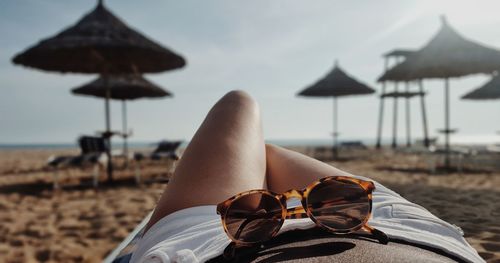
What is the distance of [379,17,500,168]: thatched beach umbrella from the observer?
746 cm

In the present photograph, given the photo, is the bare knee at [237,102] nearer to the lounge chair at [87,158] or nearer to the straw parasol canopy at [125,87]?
Answer: the lounge chair at [87,158]

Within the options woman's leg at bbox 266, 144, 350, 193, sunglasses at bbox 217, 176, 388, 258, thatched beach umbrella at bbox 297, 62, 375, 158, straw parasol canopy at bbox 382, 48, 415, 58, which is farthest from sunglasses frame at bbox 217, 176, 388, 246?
straw parasol canopy at bbox 382, 48, 415, 58

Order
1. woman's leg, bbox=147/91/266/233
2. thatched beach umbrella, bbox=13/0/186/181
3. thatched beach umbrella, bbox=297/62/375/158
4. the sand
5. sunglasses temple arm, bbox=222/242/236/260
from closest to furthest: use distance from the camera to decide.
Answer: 1. sunglasses temple arm, bbox=222/242/236/260
2. woman's leg, bbox=147/91/266/233
3. the sand
4. thatched beach umbrella, bbox=13/0/186/181
5. thatched beach umbrella, bbox=297/62/375/158

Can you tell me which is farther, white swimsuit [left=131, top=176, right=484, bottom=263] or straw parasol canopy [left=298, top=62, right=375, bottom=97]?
straw parasol canopy [left=298, top=62, right=375, bottom=97]

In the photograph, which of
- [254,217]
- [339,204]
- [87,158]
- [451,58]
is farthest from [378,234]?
[451,58]

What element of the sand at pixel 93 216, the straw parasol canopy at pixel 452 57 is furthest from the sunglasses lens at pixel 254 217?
the straw parasol canopy at pixel 452 57

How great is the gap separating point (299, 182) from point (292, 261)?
583 mm

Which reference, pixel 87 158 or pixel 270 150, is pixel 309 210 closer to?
pixel 270 150

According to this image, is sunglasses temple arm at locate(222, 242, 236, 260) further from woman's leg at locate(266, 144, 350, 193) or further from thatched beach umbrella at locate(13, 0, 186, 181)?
thatched beach umbrella at locate(13, 0, 186, 181)

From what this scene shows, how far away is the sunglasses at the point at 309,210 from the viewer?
659 millimetres

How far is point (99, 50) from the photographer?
237 inches

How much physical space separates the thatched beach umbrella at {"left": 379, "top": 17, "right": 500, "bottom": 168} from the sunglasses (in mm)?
7364

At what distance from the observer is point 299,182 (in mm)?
1130

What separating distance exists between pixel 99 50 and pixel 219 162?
5.82 metres
